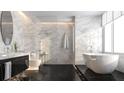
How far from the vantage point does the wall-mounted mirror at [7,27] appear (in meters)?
1.37

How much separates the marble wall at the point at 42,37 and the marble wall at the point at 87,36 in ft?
0.20

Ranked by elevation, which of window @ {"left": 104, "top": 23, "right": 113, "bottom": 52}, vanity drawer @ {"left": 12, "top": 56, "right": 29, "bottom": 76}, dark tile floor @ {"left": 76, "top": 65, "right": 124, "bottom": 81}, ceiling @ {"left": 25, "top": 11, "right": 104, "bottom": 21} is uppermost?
ceiling @ {"left": 25, "top": 11, "right": 104, "bottom": 21}

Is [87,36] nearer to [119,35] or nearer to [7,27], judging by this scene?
[119,35]

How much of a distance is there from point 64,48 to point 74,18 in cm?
29

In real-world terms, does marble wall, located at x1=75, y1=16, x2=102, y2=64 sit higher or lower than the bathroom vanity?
higher

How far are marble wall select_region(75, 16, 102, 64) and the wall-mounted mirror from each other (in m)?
0.63

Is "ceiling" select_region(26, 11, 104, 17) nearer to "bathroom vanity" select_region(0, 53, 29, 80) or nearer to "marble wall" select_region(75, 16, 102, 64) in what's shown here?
"marble wall" select_region(75, 16, 102, 64)

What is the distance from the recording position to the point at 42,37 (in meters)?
1.36

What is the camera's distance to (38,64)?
1.36m

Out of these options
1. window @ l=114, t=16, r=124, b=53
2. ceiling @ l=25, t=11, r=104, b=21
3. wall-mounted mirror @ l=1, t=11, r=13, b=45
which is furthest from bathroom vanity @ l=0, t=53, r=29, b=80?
window @ l=114, t=16, r=124, b=53

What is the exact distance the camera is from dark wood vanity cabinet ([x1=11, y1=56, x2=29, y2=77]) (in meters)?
1.35
